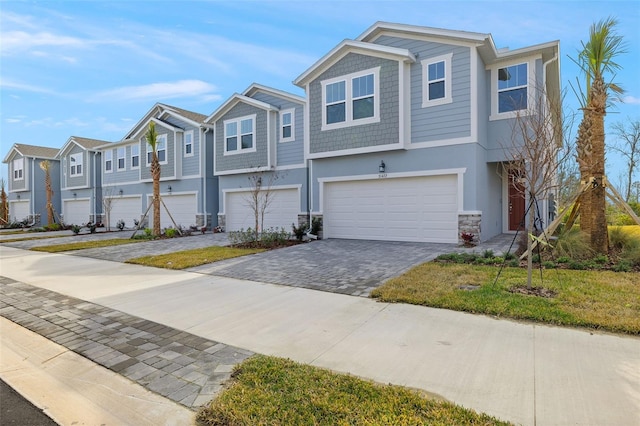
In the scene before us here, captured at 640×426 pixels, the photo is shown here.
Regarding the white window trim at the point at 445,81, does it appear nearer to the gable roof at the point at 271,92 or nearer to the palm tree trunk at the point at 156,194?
the gable roof at the point at 271,92

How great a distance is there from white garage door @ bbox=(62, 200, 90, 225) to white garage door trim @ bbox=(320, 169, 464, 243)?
2275 cm

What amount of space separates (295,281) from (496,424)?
191 inches

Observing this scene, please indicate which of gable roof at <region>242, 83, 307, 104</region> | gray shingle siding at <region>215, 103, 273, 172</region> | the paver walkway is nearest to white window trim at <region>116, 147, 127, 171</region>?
gray shingle siding at <region>215, 103, 273, 172</region>

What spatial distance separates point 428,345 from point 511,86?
10.9 metres

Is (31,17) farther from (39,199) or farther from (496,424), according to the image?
(39,199)

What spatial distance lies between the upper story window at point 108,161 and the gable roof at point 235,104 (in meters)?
10.8

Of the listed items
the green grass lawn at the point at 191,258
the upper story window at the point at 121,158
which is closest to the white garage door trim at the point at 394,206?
the green grass lawn at the point at 191,258

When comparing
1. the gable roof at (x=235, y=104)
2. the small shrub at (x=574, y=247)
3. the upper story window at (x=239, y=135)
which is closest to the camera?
the small shrub at (x=574, y=247)

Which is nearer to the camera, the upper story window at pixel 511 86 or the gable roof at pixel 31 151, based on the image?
the upper story window at pixel 511 86

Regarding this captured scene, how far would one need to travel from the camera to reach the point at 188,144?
1997 centimetres

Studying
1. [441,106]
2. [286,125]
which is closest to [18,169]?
[286,125]

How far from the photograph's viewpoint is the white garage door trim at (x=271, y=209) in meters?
16.0

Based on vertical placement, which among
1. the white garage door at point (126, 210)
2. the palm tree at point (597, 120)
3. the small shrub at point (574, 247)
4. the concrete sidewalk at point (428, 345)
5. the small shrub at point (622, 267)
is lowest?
the concrete sidewalk at point (428, 345)

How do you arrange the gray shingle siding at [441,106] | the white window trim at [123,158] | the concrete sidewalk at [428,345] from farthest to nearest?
the white window trim at [123,158]
the gray shingle siding at [441,106]
the concrete sidewalk at [428,345]
